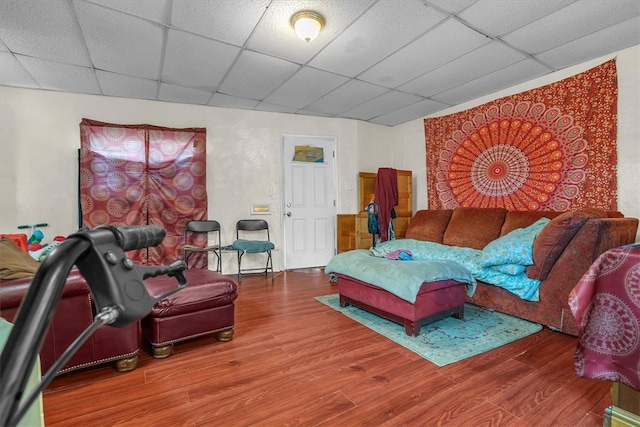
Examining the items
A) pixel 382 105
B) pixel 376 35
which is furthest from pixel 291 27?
pixel 382 105

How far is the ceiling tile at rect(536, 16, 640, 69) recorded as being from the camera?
256cm

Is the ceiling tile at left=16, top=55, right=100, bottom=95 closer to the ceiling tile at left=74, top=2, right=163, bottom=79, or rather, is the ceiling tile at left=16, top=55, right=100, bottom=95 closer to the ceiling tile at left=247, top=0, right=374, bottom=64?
the ceiling tile at left=74, top=2, right=163, bottom=79

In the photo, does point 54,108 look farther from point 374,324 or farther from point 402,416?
point 402,416

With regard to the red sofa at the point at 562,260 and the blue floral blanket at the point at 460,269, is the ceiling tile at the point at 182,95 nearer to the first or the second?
the blue floral blanket at the point at 460,269

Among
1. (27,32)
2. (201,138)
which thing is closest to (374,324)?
(201,138)

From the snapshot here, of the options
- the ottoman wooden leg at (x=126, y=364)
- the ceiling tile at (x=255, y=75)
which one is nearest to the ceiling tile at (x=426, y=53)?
the ceiling tile at (x=255, y=75)

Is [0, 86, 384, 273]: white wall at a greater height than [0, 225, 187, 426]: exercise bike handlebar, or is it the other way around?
[0, 86, 384, 273]: white wall

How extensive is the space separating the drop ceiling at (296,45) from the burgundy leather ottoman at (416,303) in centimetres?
209

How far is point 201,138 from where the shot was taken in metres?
4.29

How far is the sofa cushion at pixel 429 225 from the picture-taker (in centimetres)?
417

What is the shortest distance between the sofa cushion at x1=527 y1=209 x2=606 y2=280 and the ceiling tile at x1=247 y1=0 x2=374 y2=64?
2.22 m

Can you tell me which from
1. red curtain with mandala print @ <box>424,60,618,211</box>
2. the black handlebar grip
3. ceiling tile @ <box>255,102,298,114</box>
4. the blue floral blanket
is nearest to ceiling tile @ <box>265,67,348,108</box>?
ceiling tile @ <box>255,102,298,114</box>

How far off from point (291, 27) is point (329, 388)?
2606 millimetres

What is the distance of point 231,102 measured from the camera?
4.25 metres
